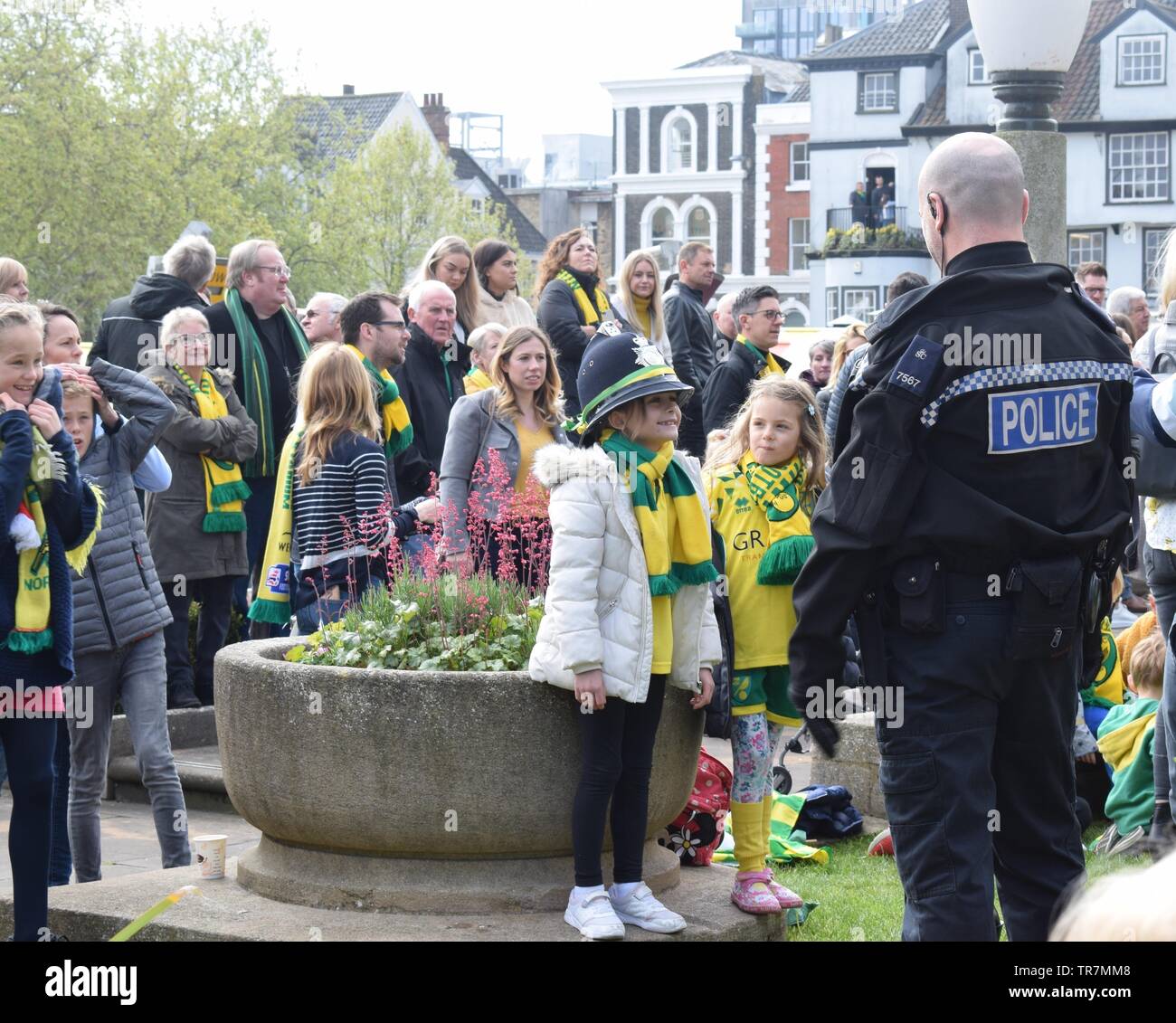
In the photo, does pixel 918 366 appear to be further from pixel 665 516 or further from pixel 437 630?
pixel 437 630

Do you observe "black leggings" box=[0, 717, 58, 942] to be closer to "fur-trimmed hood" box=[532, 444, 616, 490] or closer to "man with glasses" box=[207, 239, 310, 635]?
"fur-trimmed hood" box=[532, 444, 616, 490]

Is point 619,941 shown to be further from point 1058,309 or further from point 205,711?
point 205,711

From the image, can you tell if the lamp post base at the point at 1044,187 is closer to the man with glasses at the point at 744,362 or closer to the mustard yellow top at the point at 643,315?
the man with glasses at the point at 744,362

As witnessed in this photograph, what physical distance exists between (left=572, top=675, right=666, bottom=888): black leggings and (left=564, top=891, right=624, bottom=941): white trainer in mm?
51

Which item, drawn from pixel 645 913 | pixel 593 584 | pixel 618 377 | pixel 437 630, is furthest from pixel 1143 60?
pixel 645 913

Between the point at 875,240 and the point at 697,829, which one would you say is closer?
the point at 697,829

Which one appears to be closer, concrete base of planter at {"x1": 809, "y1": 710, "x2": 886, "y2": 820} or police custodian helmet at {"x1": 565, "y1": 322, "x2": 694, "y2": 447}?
police custodian helmet at {"x1": 565, "y1": 322, "x2": 694, "y2": 447}

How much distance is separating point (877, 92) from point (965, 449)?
2187 inches

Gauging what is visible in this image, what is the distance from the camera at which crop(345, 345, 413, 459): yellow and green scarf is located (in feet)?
27.2

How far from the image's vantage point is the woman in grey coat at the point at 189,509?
924 cm

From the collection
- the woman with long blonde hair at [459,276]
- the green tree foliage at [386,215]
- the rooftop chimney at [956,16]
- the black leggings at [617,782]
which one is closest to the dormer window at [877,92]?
the rooftop chimney at [956,16]

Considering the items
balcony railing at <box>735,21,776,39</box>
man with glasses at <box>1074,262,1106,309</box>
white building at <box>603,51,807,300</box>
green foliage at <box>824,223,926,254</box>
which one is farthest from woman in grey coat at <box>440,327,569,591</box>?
balcony railing at <box>735,21,776,39</box>

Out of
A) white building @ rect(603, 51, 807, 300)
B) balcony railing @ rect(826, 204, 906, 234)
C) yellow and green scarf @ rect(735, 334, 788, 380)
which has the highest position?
white building @ rect(603, 51, 807, 300)

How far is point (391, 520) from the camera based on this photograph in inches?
271
